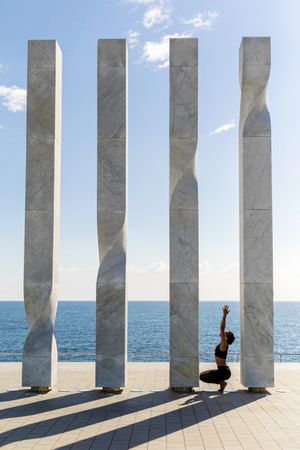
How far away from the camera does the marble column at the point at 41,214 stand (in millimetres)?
15883

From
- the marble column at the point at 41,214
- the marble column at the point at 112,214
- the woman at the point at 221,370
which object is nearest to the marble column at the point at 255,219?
the woman at the point at 221,370

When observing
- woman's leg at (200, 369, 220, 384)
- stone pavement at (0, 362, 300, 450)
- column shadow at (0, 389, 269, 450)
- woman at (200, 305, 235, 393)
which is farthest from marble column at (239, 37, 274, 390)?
column shadow at (0, 389, 269, 450)

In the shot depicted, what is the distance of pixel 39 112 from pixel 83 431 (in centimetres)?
940

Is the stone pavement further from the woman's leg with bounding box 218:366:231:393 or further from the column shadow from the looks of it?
the woman's leg with bounding box 218:366:231:393

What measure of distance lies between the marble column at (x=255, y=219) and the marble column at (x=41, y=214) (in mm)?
5527

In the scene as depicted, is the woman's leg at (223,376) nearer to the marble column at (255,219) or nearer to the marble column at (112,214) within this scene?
the marble column at (255,219)

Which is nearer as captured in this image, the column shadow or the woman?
the column shadow

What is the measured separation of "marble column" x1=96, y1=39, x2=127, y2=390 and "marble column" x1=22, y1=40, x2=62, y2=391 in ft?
4.52

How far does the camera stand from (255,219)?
16094 millimetres

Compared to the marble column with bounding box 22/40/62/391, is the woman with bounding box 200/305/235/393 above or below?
below

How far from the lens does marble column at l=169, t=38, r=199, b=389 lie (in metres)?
15.7

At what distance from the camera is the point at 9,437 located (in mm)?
11023

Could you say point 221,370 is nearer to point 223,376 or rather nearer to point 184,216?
point 223,376

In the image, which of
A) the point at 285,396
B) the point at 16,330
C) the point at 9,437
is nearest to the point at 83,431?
the point at 9,437
